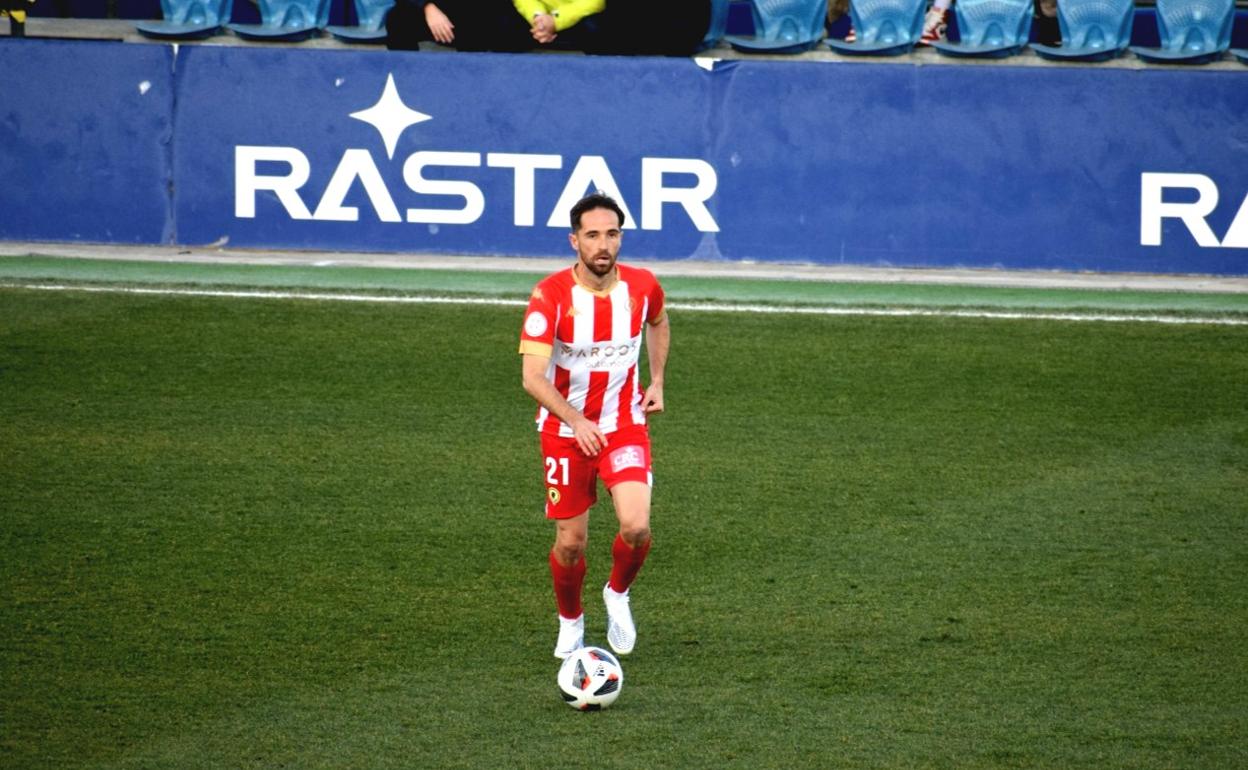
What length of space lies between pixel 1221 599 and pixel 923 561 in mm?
1247

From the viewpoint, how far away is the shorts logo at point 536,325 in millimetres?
6008

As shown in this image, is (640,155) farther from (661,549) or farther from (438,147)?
(661,549)

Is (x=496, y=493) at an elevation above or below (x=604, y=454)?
below

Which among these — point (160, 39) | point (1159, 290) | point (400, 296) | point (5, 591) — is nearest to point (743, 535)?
point (5, 591)

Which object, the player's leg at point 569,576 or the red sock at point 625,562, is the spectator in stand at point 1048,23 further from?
the player's leg at point 569,576

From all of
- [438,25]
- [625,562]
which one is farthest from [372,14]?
[625,562]

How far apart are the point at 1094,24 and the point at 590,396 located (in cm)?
1036

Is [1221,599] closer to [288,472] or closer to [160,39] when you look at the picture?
[288,472]

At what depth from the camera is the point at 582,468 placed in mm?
6148

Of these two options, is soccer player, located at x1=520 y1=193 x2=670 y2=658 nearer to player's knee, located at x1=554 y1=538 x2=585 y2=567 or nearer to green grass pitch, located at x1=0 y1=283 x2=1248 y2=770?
player's knee, located at x1=554 y1=538 x2=585 y2=567

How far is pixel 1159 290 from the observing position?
43.7 ft

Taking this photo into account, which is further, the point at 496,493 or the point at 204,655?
the point at 496,493

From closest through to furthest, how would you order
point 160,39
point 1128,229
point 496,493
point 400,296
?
point 496,493 → point 400,296 → point 1128,229 → point 160,39

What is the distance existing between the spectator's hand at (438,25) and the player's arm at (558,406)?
28.6ft
